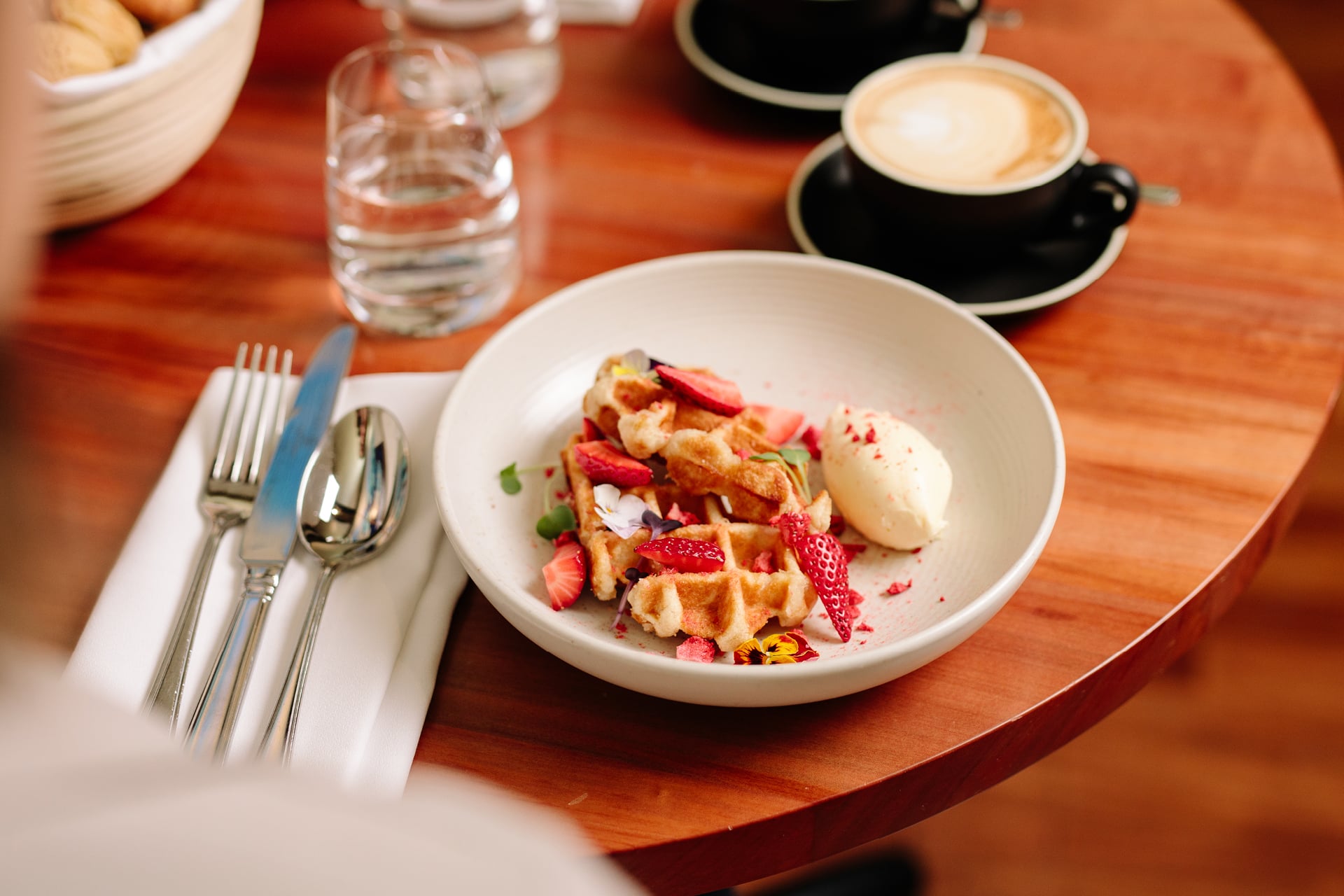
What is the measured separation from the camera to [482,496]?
961mm

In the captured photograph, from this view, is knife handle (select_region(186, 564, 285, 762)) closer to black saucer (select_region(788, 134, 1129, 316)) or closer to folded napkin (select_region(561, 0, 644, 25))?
black saucer (select_region(788, 134, 1129, 316))

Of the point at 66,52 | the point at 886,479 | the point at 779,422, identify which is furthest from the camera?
the point at 66,52

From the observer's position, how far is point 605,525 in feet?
2.87

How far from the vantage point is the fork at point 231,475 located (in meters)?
0.83

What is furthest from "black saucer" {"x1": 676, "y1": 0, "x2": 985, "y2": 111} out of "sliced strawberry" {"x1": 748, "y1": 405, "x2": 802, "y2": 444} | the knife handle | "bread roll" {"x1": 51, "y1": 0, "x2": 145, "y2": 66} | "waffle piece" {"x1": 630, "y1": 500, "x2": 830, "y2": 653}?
the knife handle

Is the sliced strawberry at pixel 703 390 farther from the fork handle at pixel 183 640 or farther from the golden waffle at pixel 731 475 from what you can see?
the fork handle at pixel 183 640

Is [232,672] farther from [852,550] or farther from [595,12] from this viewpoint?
[595,12]

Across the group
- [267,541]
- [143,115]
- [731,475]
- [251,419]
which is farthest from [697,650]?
[143,115]

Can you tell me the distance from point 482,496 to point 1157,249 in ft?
2.80

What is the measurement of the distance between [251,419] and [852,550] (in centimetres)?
59

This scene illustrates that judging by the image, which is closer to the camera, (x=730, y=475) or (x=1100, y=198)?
(x=730, y=475)

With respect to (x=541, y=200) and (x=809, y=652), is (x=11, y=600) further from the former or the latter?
(x=541, y=200)

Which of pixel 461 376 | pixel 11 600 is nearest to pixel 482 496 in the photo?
pixel 461 376

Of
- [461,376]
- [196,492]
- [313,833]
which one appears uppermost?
[313,833]
